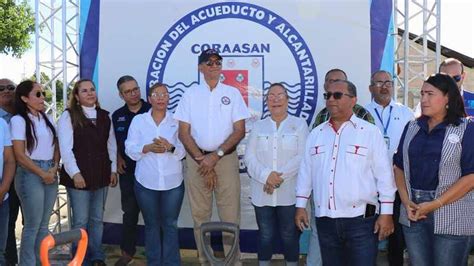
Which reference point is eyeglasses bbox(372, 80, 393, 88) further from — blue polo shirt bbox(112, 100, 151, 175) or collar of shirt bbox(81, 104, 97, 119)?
collar of shirt bbox(81, 104, 97, 119)

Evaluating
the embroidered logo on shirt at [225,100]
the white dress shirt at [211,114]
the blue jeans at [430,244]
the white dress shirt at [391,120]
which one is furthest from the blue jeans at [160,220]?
the blue jeans at [430,244]

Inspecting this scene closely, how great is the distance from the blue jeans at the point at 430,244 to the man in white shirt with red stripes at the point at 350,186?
5.8 inches

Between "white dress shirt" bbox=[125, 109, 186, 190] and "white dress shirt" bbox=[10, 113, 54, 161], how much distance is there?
608 millimetres

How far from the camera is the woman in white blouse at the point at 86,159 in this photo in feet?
14.0

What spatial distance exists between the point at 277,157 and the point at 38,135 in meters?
1.88

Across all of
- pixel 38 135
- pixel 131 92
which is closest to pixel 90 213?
pixel 38 135

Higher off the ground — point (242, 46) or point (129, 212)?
point (242, 46)

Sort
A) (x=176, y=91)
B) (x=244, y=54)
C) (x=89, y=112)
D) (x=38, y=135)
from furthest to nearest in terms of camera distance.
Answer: (x=176, y=91) < (x=244, y=54) < (x=89, y=112) < (x=38, y=135)

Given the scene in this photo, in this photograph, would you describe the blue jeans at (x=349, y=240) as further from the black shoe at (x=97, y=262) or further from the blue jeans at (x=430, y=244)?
the black shoe at (x=97, y=262)

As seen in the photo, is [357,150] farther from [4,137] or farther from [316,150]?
[4,137]

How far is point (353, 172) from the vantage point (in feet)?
10.0

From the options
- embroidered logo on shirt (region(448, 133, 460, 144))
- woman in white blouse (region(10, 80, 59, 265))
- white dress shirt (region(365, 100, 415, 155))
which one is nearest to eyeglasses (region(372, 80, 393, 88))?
white dress shirt (region(365, 100, 415, 155))

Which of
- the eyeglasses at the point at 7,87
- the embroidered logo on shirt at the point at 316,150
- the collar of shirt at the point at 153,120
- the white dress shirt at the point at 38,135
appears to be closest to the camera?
the embroidered logo on shirt at the point at 316,150

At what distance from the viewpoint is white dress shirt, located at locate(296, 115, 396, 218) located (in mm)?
3061
